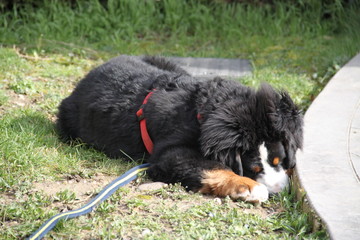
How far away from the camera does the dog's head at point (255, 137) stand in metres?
3.51

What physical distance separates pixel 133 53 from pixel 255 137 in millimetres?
4068

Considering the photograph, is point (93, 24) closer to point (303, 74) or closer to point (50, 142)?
point (303, 74)

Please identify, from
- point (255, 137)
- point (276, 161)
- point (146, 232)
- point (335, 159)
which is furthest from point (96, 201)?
point (335, 159)

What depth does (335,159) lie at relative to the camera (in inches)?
147

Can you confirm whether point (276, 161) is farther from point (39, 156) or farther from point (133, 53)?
point (133, 53)

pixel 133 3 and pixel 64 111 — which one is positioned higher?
pixel 133 3

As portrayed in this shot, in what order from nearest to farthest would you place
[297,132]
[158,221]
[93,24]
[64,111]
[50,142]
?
[158,221]
[297,132]
[50,142]
[64,111]
[93,24]

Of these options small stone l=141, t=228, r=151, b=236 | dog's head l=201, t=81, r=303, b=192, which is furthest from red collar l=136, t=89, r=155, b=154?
small stone l=141, t=228, r=151, b=236

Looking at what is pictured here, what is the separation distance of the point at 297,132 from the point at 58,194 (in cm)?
172

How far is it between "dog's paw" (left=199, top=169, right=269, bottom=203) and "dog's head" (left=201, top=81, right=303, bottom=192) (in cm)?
13

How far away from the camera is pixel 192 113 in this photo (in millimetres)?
3730

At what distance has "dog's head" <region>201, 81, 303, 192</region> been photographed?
3.51 meters

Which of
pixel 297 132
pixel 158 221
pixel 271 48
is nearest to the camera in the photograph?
pixel 158 221

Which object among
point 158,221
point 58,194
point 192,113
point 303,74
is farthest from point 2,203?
Answer: point 303,74
